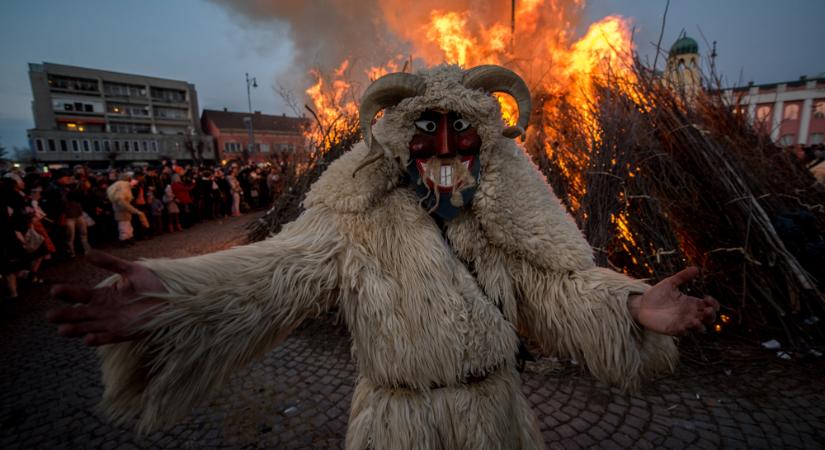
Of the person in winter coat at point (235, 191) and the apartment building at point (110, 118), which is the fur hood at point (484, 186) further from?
the apartment building at point (110, 118)

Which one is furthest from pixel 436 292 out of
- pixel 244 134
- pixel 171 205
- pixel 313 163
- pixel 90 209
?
pixel 244 134

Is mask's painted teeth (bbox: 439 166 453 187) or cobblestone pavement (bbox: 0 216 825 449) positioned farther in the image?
cobblestone pavement (bbox: 0 216 825 449)

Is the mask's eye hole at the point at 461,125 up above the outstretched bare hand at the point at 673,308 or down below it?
above

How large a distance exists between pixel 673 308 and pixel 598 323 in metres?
0.28

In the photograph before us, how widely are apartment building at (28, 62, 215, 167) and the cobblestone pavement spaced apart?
4813 centimetres

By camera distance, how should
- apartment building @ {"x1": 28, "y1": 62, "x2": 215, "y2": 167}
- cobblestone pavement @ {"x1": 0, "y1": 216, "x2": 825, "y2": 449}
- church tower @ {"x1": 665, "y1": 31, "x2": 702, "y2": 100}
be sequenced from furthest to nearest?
apartment building @ {"x1": 28, "y1": 62, "x2": 215, "y2": 167}, church tower @ {"x1": 665, "y1": 31, "x2": 702, "y2": 100}, cobblestone pavement @ {"x1": 0, "y1": 216, "x2": 825, "y2": 449}

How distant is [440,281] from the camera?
1511 millimetres

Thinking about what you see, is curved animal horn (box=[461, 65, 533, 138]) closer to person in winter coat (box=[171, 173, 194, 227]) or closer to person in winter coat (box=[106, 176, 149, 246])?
person in winter coat (box=[106, 176, 149, 246])

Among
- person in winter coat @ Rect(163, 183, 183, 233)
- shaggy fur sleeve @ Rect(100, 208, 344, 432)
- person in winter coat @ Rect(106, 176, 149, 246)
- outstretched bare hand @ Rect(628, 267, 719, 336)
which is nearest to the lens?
shaggy fur sleeve @ Rect(100, 208, 344, 432)

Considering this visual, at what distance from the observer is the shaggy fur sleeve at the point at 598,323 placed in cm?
148

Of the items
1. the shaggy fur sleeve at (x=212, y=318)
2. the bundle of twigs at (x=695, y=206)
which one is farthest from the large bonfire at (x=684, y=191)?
the shaggy fur sleeve at (x=212, y=318)

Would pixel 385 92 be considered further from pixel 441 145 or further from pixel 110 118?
pixel 110 118

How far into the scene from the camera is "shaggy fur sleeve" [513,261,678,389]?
148 cm

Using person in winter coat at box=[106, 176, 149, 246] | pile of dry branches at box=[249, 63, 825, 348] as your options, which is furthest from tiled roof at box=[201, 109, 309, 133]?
pile of dry branches at box=[249, 63, 825, 348]
